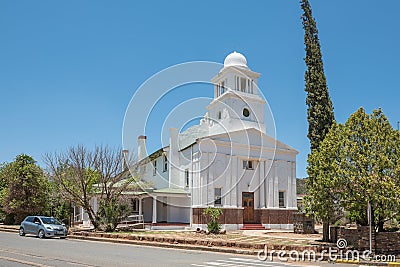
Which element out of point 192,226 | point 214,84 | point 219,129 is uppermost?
point 214,84

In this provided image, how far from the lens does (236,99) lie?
41.4 metres

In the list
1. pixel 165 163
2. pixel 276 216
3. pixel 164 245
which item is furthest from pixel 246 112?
pixel 164 245

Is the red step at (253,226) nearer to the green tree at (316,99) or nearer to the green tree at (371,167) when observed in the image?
the green tree at (316,99)

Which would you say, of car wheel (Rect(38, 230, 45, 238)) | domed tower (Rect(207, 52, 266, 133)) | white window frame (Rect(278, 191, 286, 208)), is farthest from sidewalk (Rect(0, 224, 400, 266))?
domed tower (Rect(207, 52, 266, 133))

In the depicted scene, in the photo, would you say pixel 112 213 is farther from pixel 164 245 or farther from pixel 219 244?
pixel 219 244

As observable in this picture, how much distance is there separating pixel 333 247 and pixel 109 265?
10319mm

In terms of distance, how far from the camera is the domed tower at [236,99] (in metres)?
40.8

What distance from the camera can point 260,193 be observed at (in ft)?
126

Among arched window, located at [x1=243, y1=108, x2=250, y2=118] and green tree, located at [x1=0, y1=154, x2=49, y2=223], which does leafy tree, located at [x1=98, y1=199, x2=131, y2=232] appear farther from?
arched window, located at [x1=243, y1=108, x2=250, y2=118]

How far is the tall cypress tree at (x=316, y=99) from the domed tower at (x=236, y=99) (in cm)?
1207

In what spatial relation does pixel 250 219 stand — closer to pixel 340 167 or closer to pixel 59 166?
pixel 59 166

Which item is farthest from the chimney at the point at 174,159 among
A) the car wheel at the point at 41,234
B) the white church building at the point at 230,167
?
the car wheel at the point at 41,234

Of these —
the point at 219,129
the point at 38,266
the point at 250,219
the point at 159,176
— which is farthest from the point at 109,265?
the point at 159,176

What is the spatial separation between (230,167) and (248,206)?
4124mm
